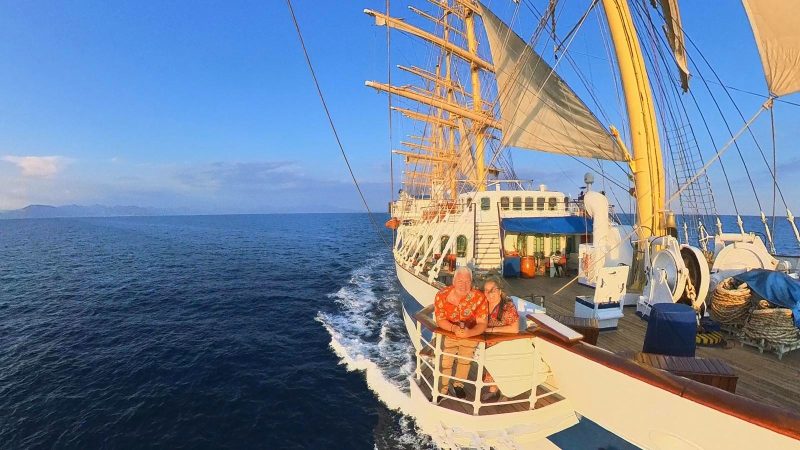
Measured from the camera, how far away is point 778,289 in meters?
6.65

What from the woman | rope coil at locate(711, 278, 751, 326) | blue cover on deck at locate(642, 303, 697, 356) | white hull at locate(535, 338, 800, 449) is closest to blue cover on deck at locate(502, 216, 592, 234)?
rope coil at locate(711, 278, 751, 326)

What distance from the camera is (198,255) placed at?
4397 centimetres

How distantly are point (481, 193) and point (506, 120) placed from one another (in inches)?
141

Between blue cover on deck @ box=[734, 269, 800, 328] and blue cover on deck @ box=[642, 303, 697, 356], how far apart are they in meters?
2.83

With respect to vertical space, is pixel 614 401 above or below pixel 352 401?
above

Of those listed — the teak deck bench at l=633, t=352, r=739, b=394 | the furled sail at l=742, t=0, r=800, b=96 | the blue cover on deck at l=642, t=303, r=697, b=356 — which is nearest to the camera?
the teak deck bench at l=633, t=352, r=739, b=394

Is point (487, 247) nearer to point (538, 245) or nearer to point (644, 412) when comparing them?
point (538, 245)

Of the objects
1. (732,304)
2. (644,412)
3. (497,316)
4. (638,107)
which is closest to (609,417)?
(644,412)

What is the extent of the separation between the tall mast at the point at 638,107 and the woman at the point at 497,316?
21.6ft

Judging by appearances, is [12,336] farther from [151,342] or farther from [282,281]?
[282,281]

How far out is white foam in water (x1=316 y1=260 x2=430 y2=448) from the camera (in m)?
11.1

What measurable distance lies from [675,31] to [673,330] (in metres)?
9.29

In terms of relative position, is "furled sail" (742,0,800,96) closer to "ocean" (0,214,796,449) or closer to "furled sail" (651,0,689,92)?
"furled sail" (651,0,689,92)

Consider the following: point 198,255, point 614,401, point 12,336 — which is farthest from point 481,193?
point 198,255
